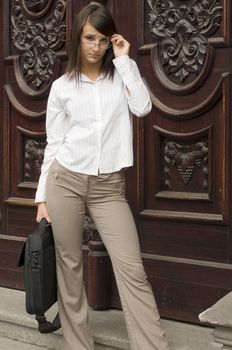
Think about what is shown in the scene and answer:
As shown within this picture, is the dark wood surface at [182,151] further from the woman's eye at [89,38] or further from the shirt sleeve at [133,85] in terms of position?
the woman's eye at [89,38]

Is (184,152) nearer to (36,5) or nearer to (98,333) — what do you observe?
(98,333)

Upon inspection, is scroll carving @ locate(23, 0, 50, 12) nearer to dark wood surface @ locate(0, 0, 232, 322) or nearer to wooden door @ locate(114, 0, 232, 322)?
dark wood surface @ locate(0, 0, 232, 322)

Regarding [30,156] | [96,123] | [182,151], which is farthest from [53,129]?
[30,156]

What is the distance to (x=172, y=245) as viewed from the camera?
471cm

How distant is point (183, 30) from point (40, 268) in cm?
157

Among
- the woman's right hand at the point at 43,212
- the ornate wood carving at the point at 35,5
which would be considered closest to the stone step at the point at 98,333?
the woman's right hand at the point at 43,212

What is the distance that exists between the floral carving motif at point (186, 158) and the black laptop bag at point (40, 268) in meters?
0.90

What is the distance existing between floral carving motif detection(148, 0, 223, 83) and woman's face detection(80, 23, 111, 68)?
681mm

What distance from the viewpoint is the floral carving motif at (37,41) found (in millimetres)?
5273

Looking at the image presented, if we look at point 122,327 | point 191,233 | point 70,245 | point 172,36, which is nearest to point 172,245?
point 191,233

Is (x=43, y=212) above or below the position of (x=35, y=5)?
below

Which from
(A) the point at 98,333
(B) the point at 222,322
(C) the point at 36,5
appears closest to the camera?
(B) the point at 222,322

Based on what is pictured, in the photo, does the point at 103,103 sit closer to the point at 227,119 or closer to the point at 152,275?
the point at 227,119

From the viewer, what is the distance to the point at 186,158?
15.1ft
